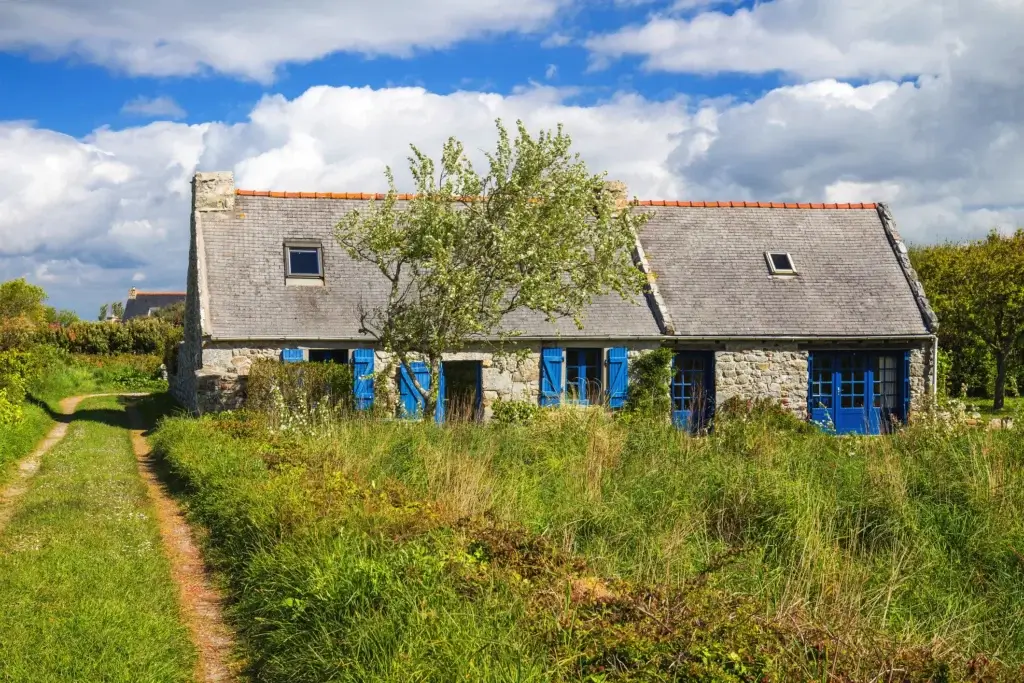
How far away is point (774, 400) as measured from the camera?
20844 mm

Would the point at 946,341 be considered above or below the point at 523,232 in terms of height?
below

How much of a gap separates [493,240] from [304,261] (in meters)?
6.80

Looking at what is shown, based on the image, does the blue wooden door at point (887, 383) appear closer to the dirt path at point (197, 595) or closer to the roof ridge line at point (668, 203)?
the roof ridge line at point (668, 203)

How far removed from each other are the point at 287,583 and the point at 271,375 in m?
10.9

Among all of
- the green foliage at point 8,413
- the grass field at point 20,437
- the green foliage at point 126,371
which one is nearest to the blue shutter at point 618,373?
the grass field at point 20,437

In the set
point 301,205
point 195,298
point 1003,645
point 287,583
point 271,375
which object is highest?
point 301,205

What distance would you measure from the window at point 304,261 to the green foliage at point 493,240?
14.8 ft

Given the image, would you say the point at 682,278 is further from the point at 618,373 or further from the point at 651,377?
the point at 618,373

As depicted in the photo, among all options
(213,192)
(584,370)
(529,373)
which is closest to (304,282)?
(213,192)

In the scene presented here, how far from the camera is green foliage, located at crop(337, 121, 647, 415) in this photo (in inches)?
590

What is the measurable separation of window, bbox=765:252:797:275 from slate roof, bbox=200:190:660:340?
362 centimetres

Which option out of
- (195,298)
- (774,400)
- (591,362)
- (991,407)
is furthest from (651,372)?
(991,407)

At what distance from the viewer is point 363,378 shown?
17547 mm

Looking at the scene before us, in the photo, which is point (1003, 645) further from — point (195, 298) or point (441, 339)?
point (195, 298)
